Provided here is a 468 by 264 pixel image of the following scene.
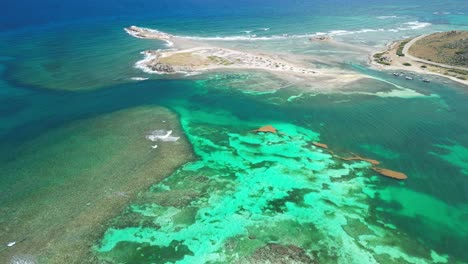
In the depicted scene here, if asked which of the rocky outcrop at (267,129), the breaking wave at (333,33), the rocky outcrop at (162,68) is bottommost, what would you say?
the rocky outcrop at (267,129)

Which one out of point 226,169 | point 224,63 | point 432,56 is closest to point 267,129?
point 226,169

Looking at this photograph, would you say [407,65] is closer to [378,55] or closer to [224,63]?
[378,55]

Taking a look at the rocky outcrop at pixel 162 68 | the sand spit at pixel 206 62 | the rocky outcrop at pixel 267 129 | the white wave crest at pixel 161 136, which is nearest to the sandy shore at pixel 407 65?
the sand spit at pixel 206 62

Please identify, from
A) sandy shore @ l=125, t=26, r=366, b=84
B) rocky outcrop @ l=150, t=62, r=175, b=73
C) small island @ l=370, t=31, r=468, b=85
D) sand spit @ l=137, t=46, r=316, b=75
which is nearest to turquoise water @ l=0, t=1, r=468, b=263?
rocky outcrop @ l=150, t=62, r=175, b=73

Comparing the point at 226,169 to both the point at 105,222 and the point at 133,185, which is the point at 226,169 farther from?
the point at 105,222

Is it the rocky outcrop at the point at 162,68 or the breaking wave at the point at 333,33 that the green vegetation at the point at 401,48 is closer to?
the breaking wave at the point at 333,33

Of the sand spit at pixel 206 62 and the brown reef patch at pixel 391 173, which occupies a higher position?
the sand spit at pixel 206 62
